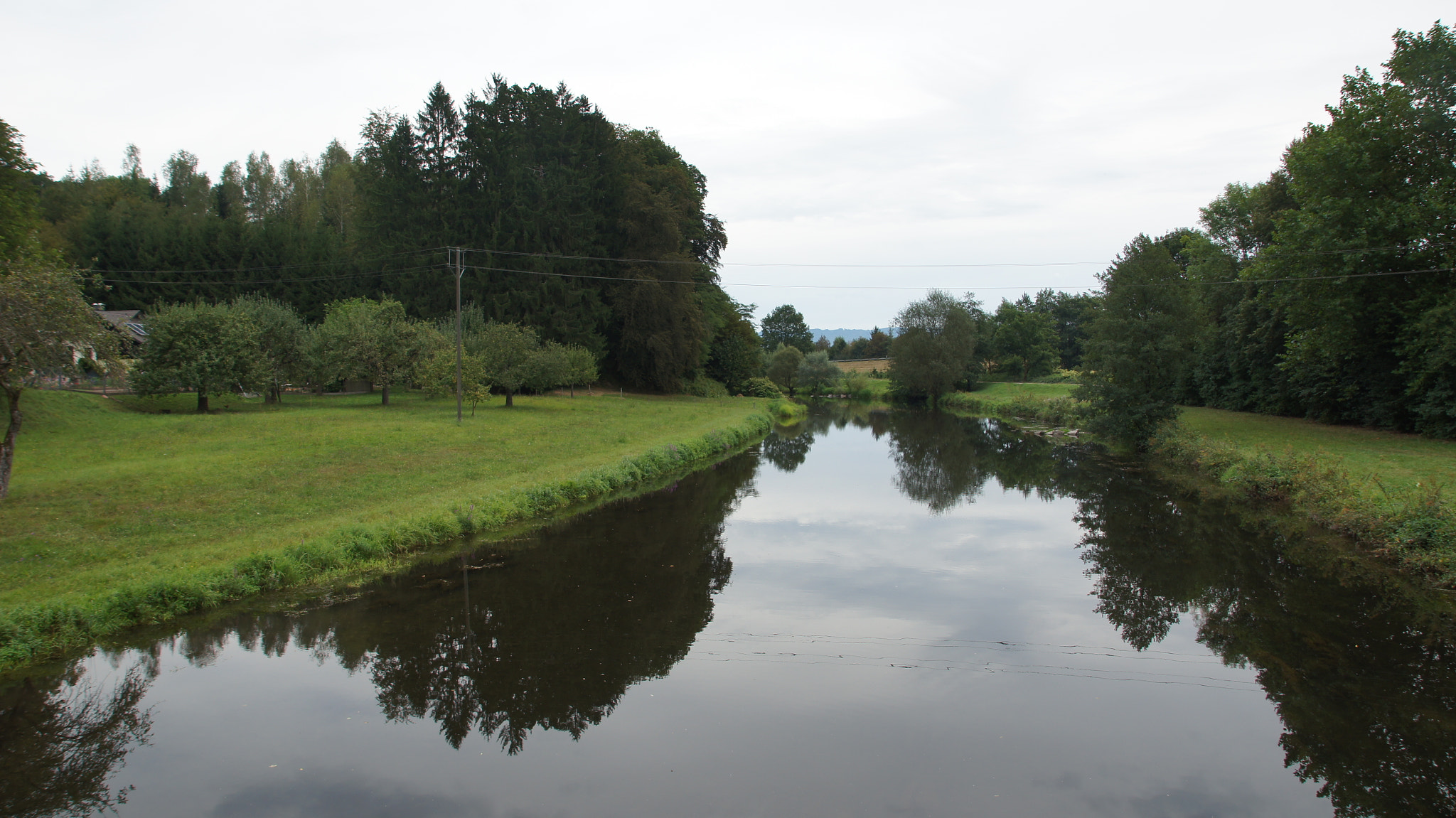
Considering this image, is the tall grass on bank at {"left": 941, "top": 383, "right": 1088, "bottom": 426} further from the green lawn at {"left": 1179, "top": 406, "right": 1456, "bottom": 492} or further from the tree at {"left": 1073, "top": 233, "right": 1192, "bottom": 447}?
the tree at {"left": 1073, "top": 233, "right": 1192, "bottom": 447}

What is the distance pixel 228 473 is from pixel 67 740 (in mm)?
9815

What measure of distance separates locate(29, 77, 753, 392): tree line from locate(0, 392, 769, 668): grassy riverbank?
16381 mm

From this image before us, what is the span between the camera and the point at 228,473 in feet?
52.2

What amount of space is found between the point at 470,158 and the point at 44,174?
2194 centimetres

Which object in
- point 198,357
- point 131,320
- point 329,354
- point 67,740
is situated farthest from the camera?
point 131,320

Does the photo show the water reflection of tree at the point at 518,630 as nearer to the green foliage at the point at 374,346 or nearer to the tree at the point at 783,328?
the green foliage at the point at 374,346

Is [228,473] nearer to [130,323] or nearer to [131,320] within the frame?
[130,323]

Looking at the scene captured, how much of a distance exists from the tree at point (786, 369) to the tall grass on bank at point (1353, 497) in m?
51.6

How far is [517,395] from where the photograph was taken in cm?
4116

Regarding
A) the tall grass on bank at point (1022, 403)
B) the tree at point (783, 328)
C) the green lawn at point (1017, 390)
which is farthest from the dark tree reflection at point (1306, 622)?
the tree at point (783, 328)

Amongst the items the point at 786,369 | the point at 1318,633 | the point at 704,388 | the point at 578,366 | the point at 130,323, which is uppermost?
the point at 130,323

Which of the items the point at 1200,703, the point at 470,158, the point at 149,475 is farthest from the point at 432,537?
the point at 470,158

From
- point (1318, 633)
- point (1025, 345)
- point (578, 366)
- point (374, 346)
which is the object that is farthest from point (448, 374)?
point (1025, 345)

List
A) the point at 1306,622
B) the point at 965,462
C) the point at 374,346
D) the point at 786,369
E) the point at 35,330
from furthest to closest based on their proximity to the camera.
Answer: the point at 786,369, the point at 374,346, the point at 965,462, the point at 35,330, the point at 1306,622
